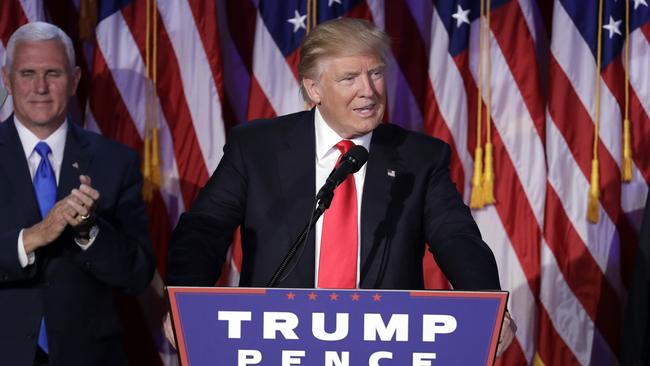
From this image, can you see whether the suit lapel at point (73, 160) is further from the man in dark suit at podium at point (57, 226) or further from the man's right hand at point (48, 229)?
the man's right hand at point (48, 229)

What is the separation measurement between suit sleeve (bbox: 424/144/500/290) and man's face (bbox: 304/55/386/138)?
225 mm

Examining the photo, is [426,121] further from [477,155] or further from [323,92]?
[323,92]

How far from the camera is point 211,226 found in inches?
89.0

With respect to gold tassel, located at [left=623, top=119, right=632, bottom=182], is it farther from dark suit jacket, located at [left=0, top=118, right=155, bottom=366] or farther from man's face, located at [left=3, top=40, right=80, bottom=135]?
man's face, located at [left=3, top=40, right=80, bottom=135]

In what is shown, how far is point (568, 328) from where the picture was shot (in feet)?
12.5

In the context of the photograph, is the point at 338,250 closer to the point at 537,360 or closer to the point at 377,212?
the point at 377,212

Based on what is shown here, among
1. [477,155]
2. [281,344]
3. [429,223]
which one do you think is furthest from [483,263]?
[477,155]

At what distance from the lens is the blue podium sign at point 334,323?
1711mm

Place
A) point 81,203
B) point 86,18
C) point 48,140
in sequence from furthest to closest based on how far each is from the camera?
point 86,18, point 48,140, point 81,203

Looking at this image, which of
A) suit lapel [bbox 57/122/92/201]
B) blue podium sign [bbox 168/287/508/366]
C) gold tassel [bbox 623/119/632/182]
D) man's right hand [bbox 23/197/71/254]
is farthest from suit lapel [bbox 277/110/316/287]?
gold tassel [bbox 623/119/632/182]

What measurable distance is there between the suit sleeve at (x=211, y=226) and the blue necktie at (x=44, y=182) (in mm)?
766

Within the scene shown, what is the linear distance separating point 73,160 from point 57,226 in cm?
37

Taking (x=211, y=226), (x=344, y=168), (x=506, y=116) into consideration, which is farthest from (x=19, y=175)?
(x=506, y=116)

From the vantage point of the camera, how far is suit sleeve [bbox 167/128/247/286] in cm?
212
